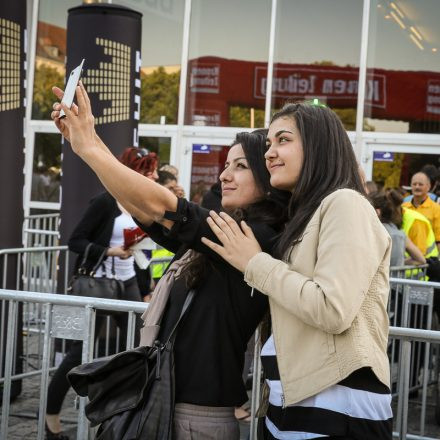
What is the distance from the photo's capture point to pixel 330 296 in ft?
7.30

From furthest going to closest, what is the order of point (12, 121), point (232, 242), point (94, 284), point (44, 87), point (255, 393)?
point (44, 87)
point (12, 121)
point (94, 284)
point (255, 393)
point (232, 242)

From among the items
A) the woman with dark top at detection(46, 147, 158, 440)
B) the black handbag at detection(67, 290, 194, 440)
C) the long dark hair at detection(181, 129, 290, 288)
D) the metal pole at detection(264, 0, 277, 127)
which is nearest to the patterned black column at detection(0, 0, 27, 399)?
the woman with dark top at detection(46, 147, 158, 440)

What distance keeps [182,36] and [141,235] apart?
8.73m

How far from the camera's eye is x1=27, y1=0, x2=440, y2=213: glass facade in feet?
41.9

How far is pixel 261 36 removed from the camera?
44.5 ft

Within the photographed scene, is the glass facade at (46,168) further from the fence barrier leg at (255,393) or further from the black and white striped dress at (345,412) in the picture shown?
the black and white striped dress at (345,412)

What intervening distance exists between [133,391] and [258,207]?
72 cm

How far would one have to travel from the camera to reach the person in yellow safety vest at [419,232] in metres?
8.26

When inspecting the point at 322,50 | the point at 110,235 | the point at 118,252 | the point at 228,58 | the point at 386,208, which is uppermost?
the point at 322,50

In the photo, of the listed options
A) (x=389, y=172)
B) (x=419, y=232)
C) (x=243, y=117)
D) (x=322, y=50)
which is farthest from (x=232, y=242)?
(x=243, y=117)

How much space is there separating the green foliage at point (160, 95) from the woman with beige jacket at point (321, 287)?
460 inches

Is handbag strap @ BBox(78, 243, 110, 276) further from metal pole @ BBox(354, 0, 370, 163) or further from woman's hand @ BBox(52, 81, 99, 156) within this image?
metal pole @ BBox(354, 0, 370, 163)

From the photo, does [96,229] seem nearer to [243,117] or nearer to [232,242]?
[232,242]

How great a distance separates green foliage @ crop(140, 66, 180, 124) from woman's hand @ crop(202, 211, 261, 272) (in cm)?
1171
